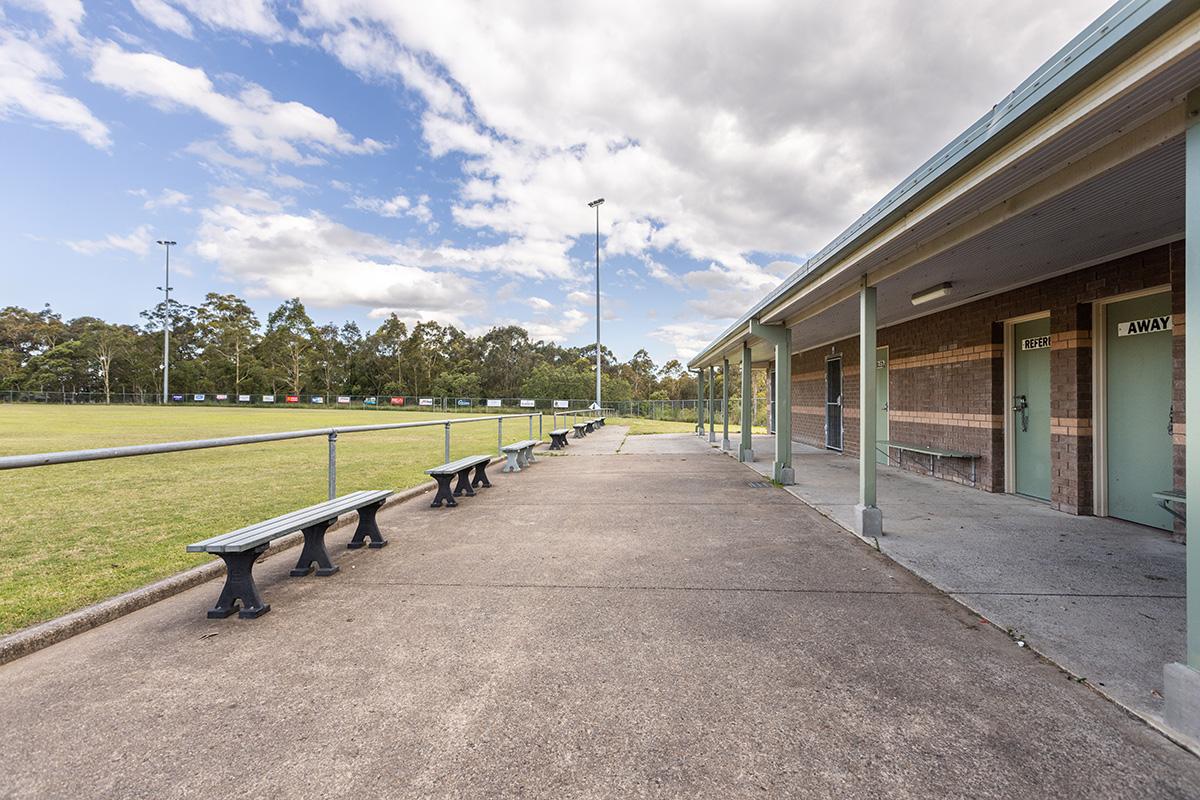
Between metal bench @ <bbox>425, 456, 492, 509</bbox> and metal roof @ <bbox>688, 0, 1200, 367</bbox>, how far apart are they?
17.2ft

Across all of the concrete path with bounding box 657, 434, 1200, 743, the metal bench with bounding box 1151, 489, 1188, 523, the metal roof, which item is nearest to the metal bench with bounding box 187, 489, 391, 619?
the concrete path with bounding box 657, 434, 1200, 743

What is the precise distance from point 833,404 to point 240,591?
1313 centimetres

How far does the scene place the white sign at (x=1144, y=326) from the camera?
5.01 meters

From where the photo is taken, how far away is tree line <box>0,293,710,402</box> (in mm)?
68062

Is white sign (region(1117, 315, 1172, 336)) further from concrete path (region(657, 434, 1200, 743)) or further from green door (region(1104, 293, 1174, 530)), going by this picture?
concrete path (region(657, 434, 1200, 743))

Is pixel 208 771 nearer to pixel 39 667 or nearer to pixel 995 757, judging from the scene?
pixel 39 667

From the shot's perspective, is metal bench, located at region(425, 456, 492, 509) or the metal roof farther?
metal bench, located at region(425, 456, 492, 509)

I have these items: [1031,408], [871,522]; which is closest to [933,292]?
[1031,408]

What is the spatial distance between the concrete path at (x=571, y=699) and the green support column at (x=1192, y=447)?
0.56ft

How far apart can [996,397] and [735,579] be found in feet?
18.2

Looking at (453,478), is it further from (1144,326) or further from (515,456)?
(1144,326)

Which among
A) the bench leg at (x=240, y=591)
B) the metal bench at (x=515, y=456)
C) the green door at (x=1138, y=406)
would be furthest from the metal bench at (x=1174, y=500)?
the metal bench at (x=515, y=456)

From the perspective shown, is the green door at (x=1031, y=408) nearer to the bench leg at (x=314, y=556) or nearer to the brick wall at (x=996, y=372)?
the brick wall at (x=996, y=372)

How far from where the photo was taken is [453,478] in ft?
24.9
